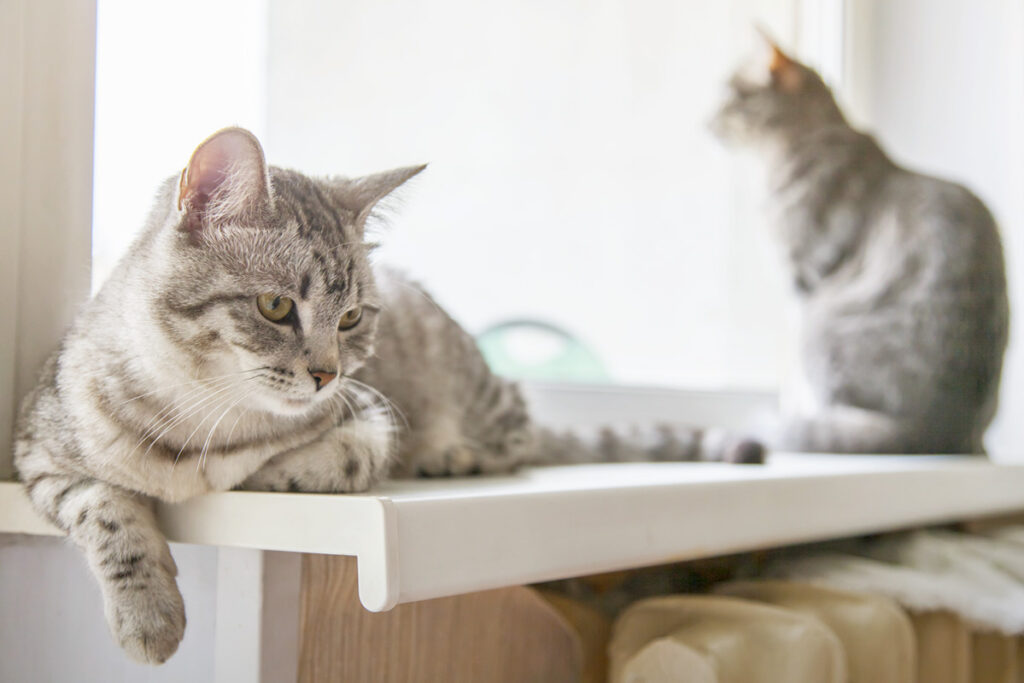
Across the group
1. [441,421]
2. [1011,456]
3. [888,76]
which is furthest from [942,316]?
[441,421]

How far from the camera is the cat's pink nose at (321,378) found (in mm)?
695

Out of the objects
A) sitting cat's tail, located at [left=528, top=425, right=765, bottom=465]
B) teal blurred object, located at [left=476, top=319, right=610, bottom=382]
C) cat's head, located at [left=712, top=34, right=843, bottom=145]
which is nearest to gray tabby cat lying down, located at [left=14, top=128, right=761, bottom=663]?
sitting cat's tail, located at [left=528, top=425, right=765, bottom=465]

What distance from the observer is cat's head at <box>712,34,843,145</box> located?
1961 mm

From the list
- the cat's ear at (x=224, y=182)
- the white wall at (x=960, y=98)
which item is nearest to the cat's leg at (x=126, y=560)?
the cat's ear at (x=224, y=182)

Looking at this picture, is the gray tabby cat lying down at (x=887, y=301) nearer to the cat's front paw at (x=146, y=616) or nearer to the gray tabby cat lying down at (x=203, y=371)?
the gray tabby cat lying down at (x=203, y=371)

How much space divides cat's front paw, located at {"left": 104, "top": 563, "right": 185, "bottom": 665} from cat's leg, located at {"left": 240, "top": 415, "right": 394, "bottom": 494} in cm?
10

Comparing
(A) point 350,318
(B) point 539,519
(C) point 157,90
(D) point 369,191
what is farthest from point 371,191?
(C) point 157,90

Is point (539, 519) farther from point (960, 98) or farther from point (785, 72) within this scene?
point (960, 98)

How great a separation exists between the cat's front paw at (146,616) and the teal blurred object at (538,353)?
2.86 feet

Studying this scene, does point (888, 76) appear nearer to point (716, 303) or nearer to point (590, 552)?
point (716, 303)

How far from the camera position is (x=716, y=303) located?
2018mm

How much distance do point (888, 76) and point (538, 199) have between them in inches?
48.6

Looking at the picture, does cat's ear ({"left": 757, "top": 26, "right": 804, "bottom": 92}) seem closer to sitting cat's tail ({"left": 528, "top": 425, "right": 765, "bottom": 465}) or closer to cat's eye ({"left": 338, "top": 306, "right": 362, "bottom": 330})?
sitting cat's tail ({"left": 528, "top": 425, "right": 765, "bottom": 465})

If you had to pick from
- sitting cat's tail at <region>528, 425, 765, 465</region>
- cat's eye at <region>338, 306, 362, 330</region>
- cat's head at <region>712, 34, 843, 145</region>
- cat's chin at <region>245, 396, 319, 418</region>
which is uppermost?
cat's head at <region>712, 34, 843, 145</region>
